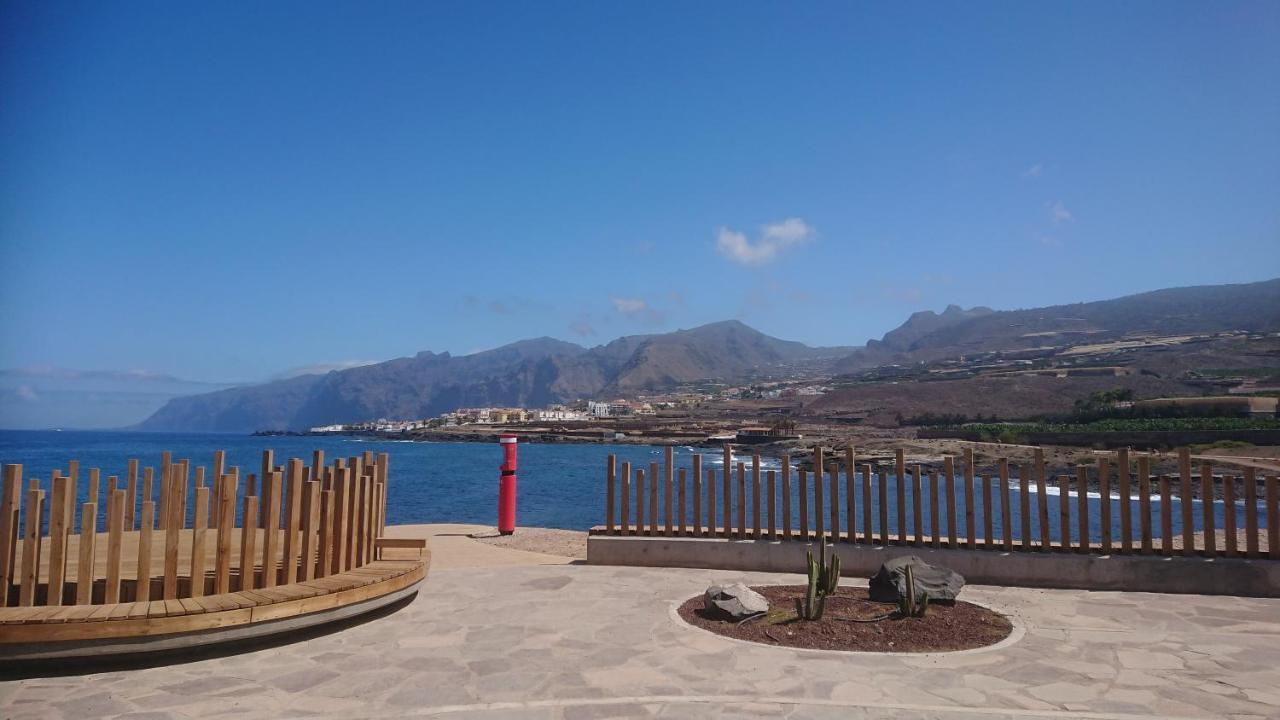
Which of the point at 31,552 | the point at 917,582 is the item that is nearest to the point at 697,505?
the point at 917,582

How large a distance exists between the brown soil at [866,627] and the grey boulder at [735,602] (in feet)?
0.25

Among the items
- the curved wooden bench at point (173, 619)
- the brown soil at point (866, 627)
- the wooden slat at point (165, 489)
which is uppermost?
the wooden slat at point (165, 489)

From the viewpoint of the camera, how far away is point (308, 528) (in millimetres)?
6379

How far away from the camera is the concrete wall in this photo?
314 inches

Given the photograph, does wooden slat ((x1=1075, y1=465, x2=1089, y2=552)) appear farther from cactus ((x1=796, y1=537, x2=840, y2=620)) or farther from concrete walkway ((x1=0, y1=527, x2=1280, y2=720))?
cactus ((x1=796, y1=537, x2=840, y2=620))

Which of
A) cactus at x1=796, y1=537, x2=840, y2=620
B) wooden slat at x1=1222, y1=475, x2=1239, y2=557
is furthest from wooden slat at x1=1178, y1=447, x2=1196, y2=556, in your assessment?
cactus at x1=796, y1=537, x2=840, y2=620

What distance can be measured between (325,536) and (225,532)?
2.99ft

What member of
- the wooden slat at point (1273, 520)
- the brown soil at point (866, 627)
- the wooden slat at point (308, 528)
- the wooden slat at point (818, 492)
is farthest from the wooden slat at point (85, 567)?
the wooden slat at point (1273, 520)

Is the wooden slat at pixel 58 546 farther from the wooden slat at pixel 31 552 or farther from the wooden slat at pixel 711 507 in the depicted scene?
the wooden slat at pixel 711 507

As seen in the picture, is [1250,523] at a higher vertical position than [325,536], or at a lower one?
higher

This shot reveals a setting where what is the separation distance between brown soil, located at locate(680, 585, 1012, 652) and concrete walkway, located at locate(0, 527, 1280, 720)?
242 mm

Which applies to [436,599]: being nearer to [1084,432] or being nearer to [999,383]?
[1084,432]

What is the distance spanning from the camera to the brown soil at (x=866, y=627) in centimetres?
595

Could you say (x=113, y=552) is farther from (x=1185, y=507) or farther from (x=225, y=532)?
(x=1185, y=507)
